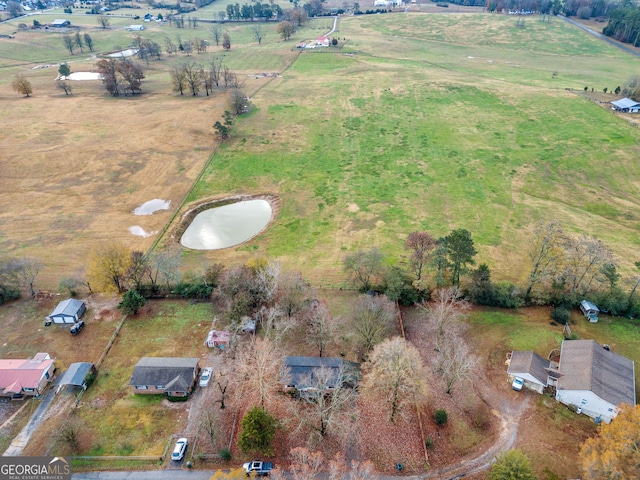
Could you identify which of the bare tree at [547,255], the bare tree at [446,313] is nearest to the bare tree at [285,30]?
the bare tree at [547,255]

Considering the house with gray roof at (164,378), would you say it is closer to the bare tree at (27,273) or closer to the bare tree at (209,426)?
the bare tree at (209,426)

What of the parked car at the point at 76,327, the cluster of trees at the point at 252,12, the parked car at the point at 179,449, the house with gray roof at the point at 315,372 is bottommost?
the parked car at the point at 76,327

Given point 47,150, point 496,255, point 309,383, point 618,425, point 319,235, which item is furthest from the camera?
point 47,150

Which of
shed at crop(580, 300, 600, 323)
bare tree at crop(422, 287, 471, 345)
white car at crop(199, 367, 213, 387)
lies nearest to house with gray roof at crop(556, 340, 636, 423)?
shed at crop(580, 300, 600, 323)

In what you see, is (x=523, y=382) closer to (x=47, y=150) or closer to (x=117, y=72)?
(x=47, y=150)

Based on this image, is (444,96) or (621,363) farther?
(444,96)

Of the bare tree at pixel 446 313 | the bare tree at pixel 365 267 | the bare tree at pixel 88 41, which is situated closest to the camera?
the bare tree at pixel 446 313

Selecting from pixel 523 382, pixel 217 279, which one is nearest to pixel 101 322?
pixel 217 279

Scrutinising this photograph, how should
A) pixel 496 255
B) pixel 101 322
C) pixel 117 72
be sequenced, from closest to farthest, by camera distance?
pixel 101 322 < pixel 496 255 < pixel 117 72
